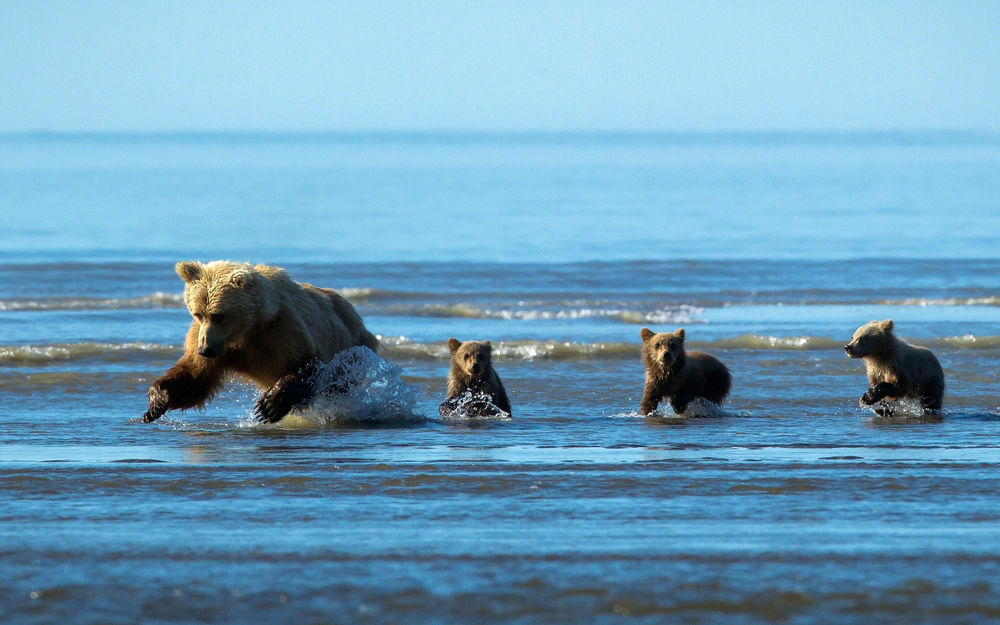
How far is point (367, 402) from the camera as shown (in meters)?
10.6

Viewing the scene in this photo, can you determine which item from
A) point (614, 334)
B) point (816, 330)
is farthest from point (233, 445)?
point (816, 330)

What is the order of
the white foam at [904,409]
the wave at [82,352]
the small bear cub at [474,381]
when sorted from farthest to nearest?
the wave at [82,352], the small bear cub at [474,381], the white foam at [904,409]

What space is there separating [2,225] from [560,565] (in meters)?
36.9

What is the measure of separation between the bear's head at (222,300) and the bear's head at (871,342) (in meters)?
4.42

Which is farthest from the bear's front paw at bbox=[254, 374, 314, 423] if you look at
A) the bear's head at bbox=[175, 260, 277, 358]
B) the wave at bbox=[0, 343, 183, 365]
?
the wave at bbox=[0, 343, 183, 365]

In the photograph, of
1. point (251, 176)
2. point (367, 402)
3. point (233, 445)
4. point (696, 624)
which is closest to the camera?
point (696, 624)

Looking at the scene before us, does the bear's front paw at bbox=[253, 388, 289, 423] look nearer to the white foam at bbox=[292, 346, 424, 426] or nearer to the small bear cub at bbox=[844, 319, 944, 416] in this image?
the white foam at bbox=[292, 346, 424, 426]

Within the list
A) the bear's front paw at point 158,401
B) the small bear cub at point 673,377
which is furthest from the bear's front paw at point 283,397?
the small bear cub at point 673,377

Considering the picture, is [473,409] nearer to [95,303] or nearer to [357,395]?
[357,395]

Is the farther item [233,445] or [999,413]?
[999,413]

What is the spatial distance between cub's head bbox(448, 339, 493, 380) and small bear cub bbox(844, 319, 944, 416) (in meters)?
2.71

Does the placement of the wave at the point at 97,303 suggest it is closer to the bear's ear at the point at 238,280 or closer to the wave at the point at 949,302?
the wave at the point at 949,302

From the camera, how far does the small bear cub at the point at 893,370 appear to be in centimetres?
1107

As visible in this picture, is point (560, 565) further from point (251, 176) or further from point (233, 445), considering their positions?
point (251, 176)
